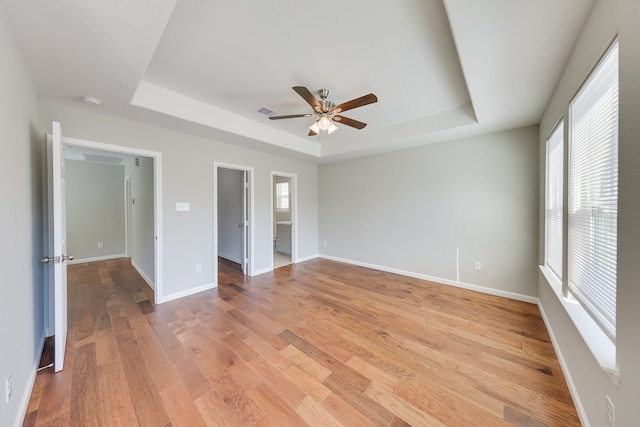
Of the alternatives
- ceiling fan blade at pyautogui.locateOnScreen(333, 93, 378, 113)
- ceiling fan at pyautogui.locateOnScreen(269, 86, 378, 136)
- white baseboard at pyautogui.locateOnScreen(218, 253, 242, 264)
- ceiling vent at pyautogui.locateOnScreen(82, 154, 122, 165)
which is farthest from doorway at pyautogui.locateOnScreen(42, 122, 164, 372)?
ceiling vent at pyautogui.locateOnScreen(82, 154, 122, 165)

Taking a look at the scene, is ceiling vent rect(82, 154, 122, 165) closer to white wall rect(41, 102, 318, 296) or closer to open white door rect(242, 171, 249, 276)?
white wall rect(41, 102, 318, 296)

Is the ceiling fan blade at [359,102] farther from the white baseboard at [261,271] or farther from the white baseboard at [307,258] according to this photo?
the white baseboard at [307,258]

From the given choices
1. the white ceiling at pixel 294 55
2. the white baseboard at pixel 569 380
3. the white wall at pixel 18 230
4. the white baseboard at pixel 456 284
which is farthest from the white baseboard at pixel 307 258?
the white baseboard at pixel 569 380

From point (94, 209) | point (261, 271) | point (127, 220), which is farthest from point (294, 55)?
point (94, 209)

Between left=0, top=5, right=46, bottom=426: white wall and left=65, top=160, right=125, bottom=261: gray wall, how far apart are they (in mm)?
4325

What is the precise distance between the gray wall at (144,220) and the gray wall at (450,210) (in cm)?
351

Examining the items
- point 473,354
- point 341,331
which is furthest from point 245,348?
point 473,354

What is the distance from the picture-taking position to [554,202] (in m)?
2.42

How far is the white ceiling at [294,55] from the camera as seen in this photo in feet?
4.48

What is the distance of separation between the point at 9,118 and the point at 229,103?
190cm

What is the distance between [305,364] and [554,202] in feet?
9.83

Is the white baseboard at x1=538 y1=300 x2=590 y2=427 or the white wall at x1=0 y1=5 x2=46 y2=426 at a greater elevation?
the white wall at x1=0 y1=5 x2=46 y2=426

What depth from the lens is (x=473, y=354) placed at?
80.2 inches

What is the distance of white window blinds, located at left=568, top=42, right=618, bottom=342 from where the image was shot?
1.18 metres
